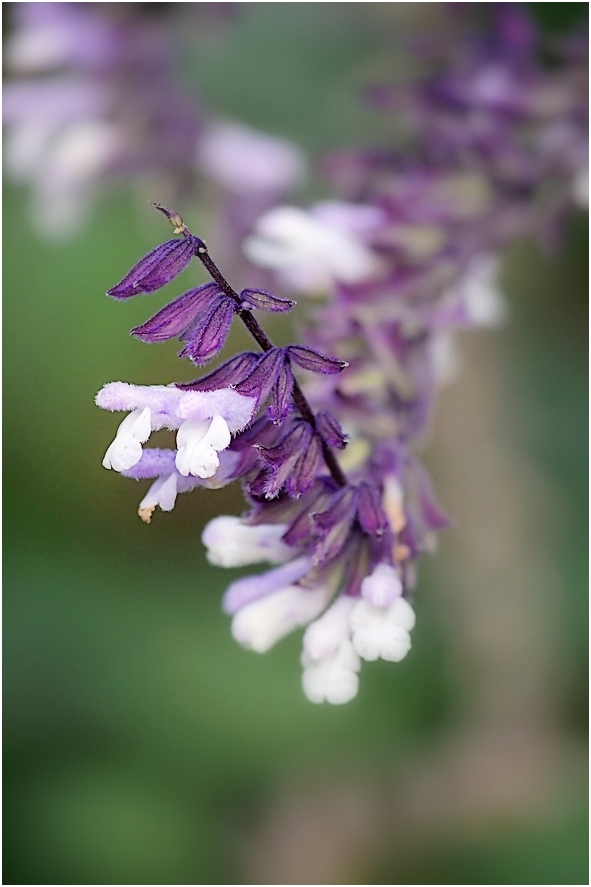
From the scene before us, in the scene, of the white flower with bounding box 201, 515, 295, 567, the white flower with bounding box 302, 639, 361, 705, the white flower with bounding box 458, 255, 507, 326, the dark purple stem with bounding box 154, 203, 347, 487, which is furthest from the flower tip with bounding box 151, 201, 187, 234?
the white flower with bounding box 458, 255, 507, 326

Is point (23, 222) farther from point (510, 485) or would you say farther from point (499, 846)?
point (499, 846)

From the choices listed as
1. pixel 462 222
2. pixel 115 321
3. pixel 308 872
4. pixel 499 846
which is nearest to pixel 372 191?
pixel 462 222

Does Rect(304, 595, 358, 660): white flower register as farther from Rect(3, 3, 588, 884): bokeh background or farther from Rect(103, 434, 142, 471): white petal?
Rect(3, 3, 588, 884): bokeh background

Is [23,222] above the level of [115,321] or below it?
above

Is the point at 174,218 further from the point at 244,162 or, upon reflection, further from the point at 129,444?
the point at 244,162

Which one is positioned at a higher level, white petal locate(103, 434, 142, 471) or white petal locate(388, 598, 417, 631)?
white petal locate(103, 434, 142, 471)

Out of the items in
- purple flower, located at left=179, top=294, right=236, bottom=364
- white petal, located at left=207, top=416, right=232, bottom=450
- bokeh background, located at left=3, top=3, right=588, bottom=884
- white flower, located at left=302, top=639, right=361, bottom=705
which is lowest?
white flower, located at left=302, top=639, right=361, bottom=705
